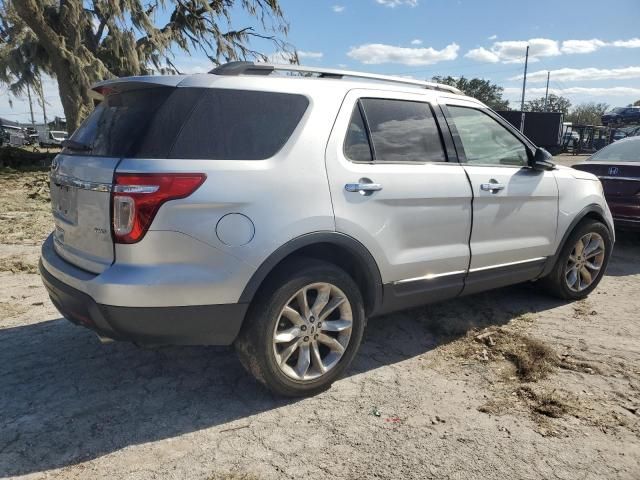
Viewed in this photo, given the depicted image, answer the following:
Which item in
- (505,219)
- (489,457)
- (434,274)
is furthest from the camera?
(505,219)

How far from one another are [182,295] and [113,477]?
88cm

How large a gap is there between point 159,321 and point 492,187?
2.57 metres

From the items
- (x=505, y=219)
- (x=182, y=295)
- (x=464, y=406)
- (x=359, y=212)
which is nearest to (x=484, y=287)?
(x=505, y=219)

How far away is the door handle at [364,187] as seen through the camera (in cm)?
308

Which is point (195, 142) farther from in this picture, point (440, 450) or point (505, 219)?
point (505, 219)

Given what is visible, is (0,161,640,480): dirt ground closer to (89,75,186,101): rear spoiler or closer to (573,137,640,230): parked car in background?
(89,75,186,101): rear spoiler

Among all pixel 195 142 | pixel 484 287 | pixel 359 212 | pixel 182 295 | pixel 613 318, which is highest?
pixel 195 142

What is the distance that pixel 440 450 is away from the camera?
2.65 meters

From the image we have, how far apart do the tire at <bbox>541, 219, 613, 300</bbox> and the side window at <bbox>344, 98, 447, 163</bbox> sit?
1881mm

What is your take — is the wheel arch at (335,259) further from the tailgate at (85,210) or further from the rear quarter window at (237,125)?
the tailgate at (85,210)

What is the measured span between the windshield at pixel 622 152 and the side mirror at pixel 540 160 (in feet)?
13.0

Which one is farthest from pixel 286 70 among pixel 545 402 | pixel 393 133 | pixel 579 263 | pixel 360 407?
pixel 579 263

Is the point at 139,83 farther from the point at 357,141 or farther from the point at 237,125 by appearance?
the point at 357,141

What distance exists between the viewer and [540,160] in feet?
14.0
